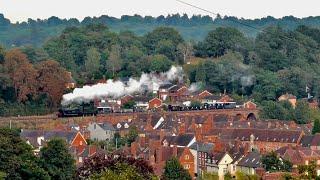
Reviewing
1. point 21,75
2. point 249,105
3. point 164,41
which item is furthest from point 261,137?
point 164,41

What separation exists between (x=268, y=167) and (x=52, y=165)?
25.1 ft

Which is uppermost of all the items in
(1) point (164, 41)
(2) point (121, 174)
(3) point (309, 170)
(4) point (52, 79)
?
(3) point (309, 170)

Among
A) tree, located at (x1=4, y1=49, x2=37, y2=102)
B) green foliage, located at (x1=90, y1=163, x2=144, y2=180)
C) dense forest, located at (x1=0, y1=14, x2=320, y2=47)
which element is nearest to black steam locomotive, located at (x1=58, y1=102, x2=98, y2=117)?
tree, located at (x1=4, y1=49, x2=37, y2=102)

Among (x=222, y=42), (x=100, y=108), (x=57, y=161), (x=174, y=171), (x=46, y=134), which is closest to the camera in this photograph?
(x=57, y=161)

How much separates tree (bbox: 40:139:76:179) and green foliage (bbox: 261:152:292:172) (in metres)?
6.93

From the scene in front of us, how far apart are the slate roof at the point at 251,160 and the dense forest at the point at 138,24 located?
271 ft

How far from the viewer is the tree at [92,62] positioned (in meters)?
63.4

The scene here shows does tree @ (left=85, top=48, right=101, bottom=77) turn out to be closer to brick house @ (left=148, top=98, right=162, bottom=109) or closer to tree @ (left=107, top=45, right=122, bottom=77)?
tree @ (left=107, top=45, right=122, bottom=77)

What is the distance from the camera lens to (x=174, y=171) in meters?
33.3

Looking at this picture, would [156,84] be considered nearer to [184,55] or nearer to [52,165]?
[184,55]

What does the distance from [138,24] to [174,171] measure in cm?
10405

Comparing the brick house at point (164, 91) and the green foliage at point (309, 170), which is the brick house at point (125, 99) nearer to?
the brick house at point (164, 91)

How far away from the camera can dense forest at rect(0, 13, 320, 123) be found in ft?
170

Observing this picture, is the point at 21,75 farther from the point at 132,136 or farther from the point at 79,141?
the point at 79,141
